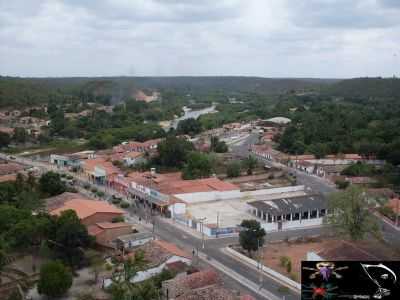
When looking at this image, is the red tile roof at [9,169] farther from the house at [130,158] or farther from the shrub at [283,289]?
the shrub at [283,289]

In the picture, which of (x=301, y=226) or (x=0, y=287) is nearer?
(x=0, y=287)

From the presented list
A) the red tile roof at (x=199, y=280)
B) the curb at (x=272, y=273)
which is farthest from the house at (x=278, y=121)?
the red tile roof at (x=199, y=280)

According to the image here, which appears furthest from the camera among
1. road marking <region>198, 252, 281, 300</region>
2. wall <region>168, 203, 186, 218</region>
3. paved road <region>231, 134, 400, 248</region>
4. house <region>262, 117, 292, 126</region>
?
house <region>262, 117, 292, 126</region>

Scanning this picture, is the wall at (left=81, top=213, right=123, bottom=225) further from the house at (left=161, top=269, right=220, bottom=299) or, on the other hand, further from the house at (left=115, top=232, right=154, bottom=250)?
the house at (left=161, top=269, right=220, bottom=299)

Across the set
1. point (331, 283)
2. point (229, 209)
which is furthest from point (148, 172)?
point (331, 283)

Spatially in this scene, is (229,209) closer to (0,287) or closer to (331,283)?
(0,287)

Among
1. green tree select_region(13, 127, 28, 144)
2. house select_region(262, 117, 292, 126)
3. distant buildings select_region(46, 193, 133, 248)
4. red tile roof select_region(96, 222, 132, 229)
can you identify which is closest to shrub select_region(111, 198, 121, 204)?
distant buildings select_region(46, 193, 133, 248)
